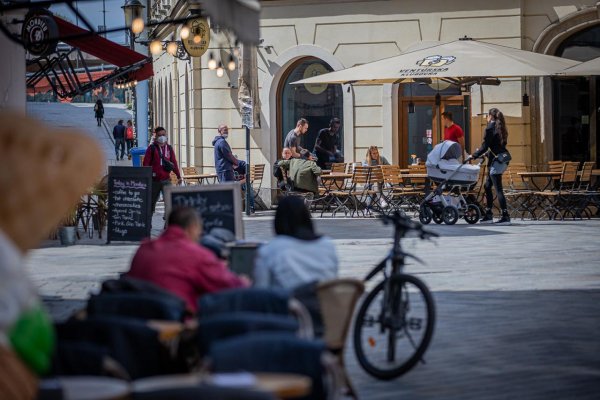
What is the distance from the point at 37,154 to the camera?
475 centimetres

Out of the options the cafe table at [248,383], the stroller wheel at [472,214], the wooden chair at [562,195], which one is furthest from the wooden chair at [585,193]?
the cafe table at [248,383]

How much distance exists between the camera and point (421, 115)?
27625 mm

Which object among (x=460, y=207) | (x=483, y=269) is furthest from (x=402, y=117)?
(x=483, y=269)

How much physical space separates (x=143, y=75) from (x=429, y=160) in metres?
8.25

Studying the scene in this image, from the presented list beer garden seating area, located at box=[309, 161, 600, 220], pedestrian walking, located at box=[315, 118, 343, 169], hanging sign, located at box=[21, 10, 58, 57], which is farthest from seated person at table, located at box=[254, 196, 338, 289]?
pedestrian walking, located at box=[315, 118, 343, 169]

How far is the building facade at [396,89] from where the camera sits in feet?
85.8

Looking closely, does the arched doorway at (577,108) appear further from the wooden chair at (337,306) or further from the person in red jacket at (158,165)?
the wooden chair at (337,306)

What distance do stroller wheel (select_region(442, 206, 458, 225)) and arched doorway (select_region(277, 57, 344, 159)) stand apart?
593 cm

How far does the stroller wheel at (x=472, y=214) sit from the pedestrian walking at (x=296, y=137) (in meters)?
4.29

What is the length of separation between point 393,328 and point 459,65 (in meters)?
13.8

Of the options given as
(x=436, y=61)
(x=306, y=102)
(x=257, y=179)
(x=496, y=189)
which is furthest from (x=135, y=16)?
(x=496, y=189)

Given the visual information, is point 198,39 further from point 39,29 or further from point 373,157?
point 39,29

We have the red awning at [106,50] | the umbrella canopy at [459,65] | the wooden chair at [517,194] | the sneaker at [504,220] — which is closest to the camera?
the red awning at [106,50]

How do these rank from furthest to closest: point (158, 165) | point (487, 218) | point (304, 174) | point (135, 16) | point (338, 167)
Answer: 1. point (338, 167)
2. point (135, 16)
3. point (304, 174)
4. point (487, 218)
5. point (158, 165)
